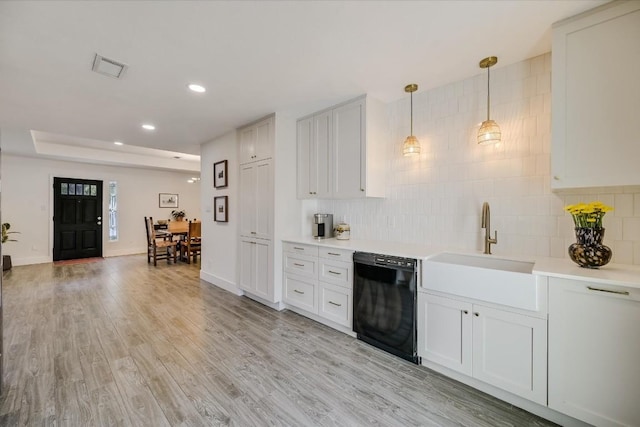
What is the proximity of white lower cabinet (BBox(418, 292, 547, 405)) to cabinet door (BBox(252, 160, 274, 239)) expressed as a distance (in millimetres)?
2056

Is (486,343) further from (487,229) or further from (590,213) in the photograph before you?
(590,213)

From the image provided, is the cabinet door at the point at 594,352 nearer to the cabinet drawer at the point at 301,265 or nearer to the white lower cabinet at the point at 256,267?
the cabinet drawer at the point at 301,265

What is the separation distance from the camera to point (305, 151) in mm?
3568

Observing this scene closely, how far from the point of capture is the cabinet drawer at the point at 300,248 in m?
3.12

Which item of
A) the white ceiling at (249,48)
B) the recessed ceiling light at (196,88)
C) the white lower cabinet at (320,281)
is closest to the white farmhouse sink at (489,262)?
the white lower cabinet at (320,281)

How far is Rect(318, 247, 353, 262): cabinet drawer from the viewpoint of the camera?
2768 millimetres

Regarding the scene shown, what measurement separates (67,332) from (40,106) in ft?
8.29

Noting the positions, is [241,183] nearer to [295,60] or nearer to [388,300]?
[295,60]

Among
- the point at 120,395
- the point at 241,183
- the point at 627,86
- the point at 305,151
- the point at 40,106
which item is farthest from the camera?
the point at 241,183

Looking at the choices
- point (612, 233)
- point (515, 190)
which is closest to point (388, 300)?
point (515, 190)

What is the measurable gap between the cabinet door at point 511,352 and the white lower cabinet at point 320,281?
1.16 meters

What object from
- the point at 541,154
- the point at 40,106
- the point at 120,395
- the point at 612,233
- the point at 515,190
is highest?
the point at 40,106

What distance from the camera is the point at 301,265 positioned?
3266 millimetres

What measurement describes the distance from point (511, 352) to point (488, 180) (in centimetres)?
141
